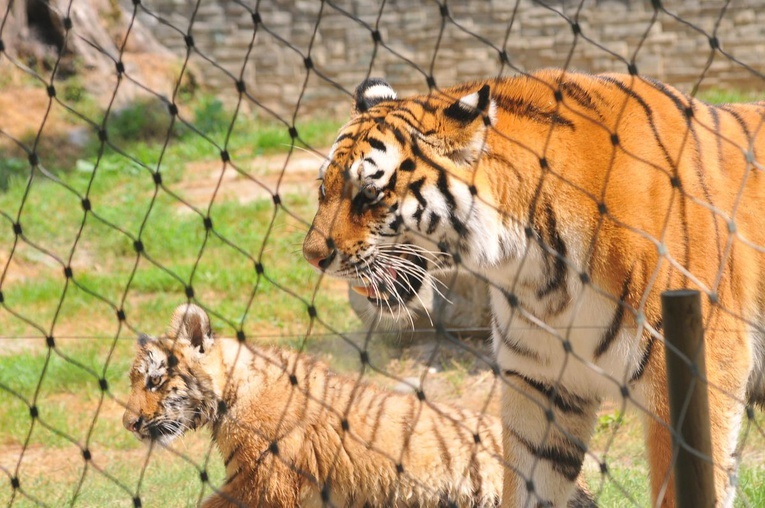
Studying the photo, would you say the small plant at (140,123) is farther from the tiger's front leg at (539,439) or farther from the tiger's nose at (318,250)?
the tiger's front leg at (539,439)

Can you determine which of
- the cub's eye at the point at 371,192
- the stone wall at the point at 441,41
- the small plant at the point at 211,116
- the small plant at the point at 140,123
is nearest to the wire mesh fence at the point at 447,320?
the cub's eye at the point at 371,192

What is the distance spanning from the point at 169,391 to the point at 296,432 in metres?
0.50

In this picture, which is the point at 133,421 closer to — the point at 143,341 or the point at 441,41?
the point at 143,341

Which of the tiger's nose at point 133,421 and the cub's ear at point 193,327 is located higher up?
the cub's ear at point 193,327

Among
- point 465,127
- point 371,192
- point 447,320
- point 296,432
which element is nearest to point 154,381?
point 296,432

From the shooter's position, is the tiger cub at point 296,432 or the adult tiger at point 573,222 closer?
the adult tiger at point 573,222

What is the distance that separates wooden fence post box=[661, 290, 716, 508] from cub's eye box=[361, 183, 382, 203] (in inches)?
40.7

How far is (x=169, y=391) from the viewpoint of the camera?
3764 mm

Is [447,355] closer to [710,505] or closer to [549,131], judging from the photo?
[549,131]

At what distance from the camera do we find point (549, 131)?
9.36 ft

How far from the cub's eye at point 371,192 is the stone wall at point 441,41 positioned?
7.06 metres

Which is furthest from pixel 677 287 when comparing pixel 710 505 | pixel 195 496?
pixel 195 496

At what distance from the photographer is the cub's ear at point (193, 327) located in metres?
3.80

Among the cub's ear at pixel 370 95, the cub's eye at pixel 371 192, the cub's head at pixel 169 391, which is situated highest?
the cub's ear at pixel 370 95
